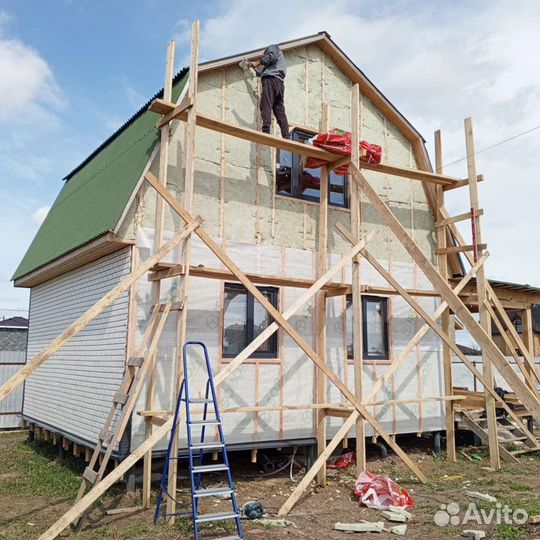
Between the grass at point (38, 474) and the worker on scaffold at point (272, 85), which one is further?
the worker on scaffold at point (272, 85)

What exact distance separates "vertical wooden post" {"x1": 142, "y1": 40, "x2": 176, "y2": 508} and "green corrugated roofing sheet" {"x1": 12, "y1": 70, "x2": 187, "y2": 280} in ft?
1.24

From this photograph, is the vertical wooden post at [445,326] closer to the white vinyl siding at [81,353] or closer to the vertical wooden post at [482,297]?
the vertical wooden post at [482,297]

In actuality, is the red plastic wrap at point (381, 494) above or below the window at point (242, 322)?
below

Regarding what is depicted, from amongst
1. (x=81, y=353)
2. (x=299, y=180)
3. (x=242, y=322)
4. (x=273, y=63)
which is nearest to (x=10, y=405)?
(x=81, y=353)

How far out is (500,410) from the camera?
1247cm

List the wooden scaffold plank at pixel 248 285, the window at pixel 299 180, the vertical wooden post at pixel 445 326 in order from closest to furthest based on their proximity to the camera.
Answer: the wooden scaffold plank at pixel 248 285 → the window at pixel 299 180 → the vertical wooden post at pixel 445 326

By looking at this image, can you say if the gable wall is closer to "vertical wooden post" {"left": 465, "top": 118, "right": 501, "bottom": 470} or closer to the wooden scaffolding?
the wooden scaffolding

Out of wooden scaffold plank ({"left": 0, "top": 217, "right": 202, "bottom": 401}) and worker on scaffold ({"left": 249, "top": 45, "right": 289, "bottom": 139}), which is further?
worker on scaffold ({"left": 249, "top": 45, "right": 289, "bottom": 139})

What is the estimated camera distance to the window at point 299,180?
1052 centimetres

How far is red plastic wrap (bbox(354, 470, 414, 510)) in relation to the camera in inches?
301

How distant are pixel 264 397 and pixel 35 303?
7.55m

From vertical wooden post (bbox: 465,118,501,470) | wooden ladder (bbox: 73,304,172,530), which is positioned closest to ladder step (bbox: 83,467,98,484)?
wooden ladder (bbox: 73,304,172,530)

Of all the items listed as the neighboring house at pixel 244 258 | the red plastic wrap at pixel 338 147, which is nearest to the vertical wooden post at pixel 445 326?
the neighboring house at pixel 244 258

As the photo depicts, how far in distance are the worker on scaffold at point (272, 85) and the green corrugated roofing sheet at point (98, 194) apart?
1490 mm
